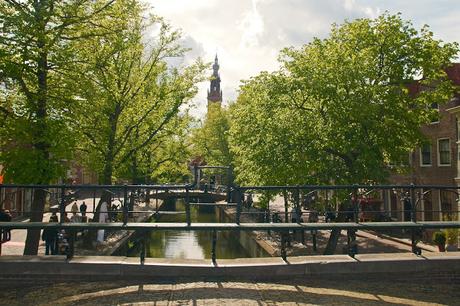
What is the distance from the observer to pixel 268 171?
792 inches

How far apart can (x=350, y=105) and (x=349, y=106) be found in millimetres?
60

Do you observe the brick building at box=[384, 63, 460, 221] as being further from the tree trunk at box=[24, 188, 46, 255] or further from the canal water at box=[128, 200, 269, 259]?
the tree trunk at box=[24, 188, 46, 255]

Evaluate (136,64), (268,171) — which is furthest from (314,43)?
(136,64)

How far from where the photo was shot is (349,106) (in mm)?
18203

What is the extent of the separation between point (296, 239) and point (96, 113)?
16.1m

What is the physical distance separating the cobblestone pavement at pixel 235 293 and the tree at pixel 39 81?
15.8 ft

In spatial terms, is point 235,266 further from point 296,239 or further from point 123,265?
point 296,239

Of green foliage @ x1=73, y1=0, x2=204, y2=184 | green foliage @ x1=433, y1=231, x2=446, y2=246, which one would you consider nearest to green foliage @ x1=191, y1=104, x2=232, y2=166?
green foliage @ x1=73, y1=0, x2=204, y2=184

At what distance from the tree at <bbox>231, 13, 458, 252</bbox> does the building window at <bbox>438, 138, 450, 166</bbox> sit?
779cm

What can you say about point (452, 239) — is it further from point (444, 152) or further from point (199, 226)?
point (199, 226)

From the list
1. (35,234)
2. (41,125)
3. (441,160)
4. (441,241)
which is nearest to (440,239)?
(441,241)

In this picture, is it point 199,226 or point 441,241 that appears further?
point 441,241

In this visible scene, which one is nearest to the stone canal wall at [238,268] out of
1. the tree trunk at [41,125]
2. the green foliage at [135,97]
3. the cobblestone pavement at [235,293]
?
the cobblestone pavement at [235,293]

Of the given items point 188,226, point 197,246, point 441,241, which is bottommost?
point 197,246
